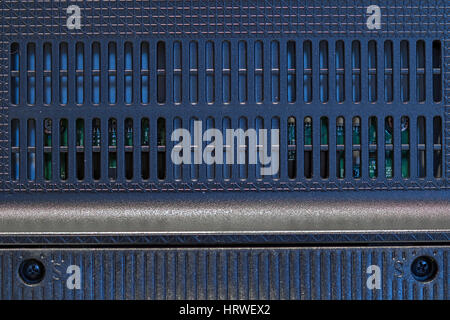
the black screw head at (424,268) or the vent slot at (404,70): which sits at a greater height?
the vent slot at (404,70)

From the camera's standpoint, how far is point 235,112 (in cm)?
93

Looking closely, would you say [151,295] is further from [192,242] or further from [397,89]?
[397,89]

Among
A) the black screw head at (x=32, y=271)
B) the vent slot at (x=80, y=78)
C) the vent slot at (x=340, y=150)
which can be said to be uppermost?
the vent slot at (x=80, y=78)

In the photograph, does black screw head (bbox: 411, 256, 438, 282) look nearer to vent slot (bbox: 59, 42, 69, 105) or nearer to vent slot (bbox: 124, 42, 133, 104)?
vent slot (bbox: 124, 42, 133, 104)

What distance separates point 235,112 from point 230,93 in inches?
1.6

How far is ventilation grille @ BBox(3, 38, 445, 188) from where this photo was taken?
93 centimetres

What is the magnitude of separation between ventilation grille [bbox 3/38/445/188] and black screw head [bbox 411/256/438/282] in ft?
0.51

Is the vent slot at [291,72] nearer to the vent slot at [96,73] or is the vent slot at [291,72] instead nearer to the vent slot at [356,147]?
the vent slot at [356,147]

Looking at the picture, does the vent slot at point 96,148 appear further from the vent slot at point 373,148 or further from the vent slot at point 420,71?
the vent slot at point 420,71

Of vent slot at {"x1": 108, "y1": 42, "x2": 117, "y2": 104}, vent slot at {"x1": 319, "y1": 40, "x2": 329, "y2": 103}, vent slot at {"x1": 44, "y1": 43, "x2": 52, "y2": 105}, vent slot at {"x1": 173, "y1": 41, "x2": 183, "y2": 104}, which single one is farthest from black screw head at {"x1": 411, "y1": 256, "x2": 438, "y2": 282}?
vent slot at {"x1": 44, "y1": 43, "x2": 52, "y2": 105}

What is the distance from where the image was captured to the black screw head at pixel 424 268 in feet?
3.07

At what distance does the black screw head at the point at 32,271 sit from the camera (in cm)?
94

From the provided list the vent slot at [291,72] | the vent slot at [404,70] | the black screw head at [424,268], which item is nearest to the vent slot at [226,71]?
the vent slot at [291,72]

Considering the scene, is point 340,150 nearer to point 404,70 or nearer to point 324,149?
→ point 324,149
